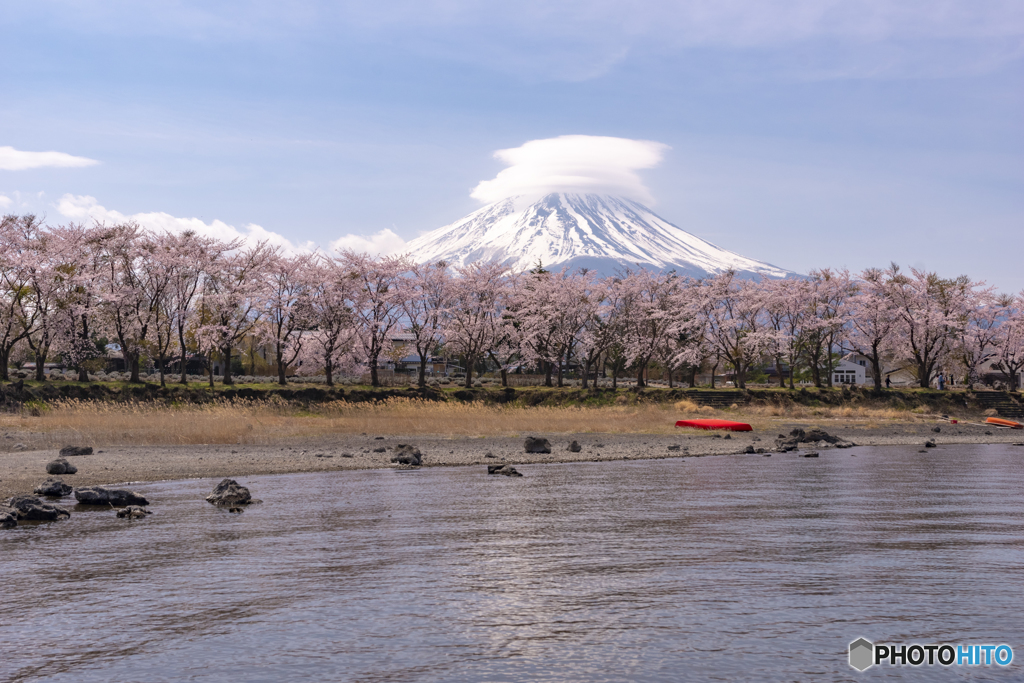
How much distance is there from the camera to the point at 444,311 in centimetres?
6762

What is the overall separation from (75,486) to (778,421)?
39271 millimetres

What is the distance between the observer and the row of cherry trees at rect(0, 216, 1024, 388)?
187 feet

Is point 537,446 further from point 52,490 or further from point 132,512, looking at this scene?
point 132,512

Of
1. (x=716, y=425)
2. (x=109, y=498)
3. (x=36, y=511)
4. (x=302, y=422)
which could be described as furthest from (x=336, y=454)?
(x=716, y=425)

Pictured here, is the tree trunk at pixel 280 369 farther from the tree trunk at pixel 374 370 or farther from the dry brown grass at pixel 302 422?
the dry brown grass at pixel 302 422

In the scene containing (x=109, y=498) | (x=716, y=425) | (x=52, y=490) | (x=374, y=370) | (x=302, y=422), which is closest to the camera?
(x=109, y=498)

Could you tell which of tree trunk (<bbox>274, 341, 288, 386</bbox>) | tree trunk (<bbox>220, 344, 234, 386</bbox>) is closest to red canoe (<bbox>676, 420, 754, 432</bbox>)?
tree trunk (<bbox>274, 341, 288, 386</bbox>)

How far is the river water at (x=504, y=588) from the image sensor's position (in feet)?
24.5

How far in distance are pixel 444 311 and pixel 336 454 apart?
41935 millimetres

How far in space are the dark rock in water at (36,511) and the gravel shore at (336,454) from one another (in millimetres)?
2699

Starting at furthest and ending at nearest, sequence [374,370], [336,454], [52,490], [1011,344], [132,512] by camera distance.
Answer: [1011,344] < [374,370] < [336,454] < [52,490] < [132,512]

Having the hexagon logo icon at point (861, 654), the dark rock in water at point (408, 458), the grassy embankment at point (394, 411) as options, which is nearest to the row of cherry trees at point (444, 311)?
the grassy embankment at point (394, 411)

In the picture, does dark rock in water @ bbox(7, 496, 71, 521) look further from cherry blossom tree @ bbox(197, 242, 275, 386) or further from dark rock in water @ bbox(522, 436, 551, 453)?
cherry blossom tree @ bbox(197, 242, 275, 386)

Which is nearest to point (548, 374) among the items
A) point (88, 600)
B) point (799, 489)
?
point (799, 489)
